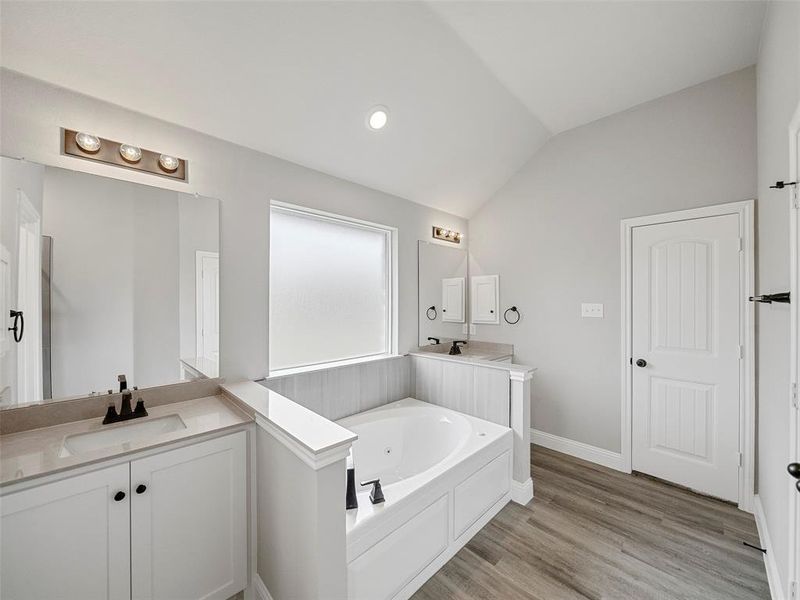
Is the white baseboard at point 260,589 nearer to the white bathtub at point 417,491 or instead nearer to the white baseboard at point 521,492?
the white bathtub at point 417,491

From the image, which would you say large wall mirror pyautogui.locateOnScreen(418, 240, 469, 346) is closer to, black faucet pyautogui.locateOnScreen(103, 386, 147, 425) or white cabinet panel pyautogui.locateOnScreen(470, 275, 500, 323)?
white cabinet panel pyautogui.locateOnScreen(470, 275, 500, 323)

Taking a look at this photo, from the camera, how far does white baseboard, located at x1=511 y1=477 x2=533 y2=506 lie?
2.30 meters

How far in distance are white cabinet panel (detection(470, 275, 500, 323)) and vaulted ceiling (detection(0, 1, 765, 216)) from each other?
1.39m

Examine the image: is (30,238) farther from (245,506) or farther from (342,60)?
(342,60)

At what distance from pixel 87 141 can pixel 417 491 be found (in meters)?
2.36

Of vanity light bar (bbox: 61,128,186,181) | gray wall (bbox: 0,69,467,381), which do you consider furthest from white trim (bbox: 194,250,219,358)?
vanity light bar (bbox: 61,128,186,181)

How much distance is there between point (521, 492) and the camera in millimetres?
2305

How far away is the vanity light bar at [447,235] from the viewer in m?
3.42

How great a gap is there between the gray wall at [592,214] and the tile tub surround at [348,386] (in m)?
1.21

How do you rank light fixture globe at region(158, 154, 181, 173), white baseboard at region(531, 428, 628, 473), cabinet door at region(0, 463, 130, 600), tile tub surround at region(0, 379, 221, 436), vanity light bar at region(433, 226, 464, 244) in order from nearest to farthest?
cabinet door at region(0, 463, 130, 600)
tile tub surround at region(0, 379, 221, 436)
light fixture globe at region(158, 154, 181, 173)
white baseboard at region(531, 428, 628, 473)
vanity light bar at region(433, 226, 464, 244)

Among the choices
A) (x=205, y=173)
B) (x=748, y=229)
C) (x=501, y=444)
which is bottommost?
(x=501, y=444)

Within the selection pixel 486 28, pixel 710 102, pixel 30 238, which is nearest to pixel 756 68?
pixel 710 102

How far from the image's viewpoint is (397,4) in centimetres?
169

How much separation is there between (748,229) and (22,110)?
13.4ft
